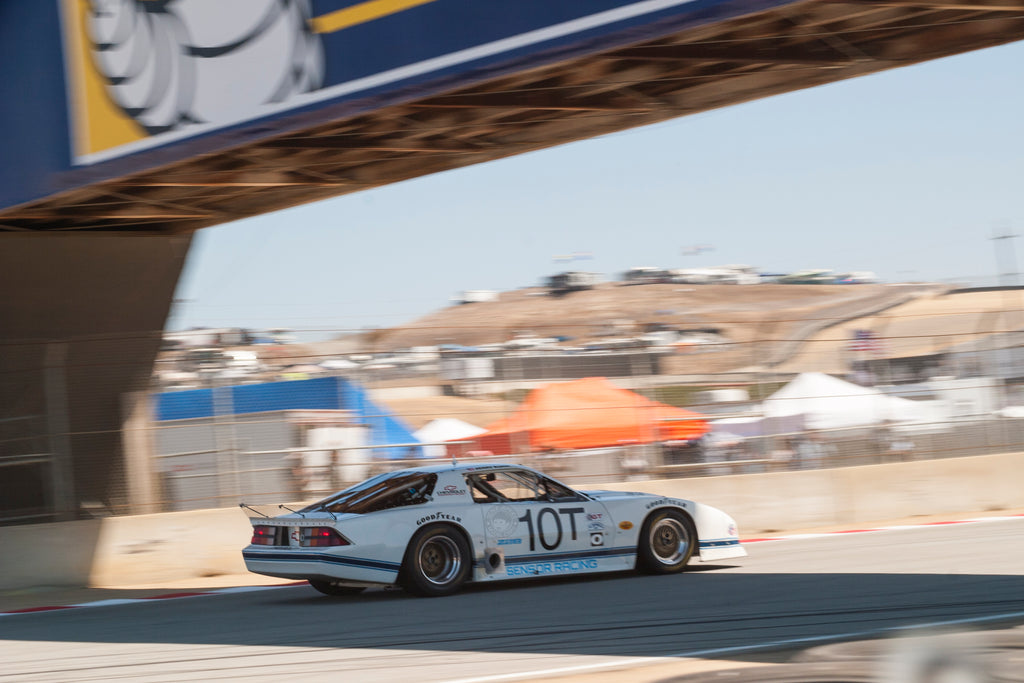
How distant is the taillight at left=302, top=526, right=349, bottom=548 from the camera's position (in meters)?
9.51

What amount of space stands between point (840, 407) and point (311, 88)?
36.9ft

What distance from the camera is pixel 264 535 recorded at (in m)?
9.88

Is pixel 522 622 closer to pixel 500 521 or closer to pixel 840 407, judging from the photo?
pixel 500 521

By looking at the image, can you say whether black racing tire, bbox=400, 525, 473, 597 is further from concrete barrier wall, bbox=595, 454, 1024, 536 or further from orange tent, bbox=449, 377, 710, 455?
concrete barrier wall, bbox=595, 454, 1024, 536

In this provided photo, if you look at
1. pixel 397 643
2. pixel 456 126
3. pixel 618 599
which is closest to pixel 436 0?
pixel 456 126

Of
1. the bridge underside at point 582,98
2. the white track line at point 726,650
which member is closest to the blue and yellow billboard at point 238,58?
the bridge underside at point 582,98

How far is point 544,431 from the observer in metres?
15.6

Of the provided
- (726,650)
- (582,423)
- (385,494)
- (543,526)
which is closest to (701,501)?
(582,423)

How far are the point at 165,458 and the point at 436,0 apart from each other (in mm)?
7959

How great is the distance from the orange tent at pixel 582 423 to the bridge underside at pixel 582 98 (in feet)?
14.9

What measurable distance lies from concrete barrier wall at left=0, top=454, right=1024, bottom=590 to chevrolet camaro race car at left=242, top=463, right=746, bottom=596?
3.18 metres

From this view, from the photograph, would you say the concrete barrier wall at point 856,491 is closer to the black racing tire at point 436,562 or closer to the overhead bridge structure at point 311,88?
the black racing tire at point 436,562

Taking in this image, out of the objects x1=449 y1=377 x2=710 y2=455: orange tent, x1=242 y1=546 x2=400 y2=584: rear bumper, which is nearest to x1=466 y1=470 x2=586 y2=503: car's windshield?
x1=242 y1=546 x2=400 y2=584: rear bumper

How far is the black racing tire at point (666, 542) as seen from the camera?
10961mm
